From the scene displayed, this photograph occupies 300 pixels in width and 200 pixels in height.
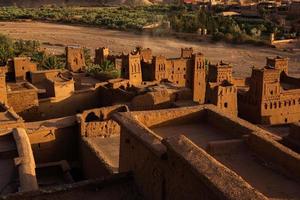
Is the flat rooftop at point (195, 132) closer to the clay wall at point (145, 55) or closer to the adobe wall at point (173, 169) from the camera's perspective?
the adobe wall at point (173, 169)

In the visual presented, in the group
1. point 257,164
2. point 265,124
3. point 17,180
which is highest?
point 257,164

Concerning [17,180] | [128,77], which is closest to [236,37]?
[128,77]

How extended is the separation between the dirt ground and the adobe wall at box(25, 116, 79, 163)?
82.5 feet

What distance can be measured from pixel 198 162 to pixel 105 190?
280 cm

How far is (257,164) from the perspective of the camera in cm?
733

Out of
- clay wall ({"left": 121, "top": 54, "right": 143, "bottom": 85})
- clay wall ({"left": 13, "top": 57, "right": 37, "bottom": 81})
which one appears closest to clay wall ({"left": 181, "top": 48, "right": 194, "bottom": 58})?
clay wall ({"left": 121, "top": 54, "right": 143, "bottom": 85})

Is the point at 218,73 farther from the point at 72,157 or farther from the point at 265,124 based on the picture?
the point at 72,157

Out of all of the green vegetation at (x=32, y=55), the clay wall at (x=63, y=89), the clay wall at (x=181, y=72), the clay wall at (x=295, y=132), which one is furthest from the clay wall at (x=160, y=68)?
the clay wall at (x=295, y=132)

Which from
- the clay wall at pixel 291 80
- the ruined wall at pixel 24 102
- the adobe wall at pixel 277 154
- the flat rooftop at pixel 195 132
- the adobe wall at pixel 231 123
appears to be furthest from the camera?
the clay wall at pixel 291 80

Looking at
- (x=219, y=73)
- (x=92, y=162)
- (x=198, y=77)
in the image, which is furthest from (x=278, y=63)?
(x=92, y=162)

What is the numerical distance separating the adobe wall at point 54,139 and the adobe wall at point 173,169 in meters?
4.02

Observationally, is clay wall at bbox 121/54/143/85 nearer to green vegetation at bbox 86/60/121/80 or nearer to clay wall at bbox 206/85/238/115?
green vegetation at bbox 86/60/121/80

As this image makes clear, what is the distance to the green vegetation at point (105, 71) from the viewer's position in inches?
861

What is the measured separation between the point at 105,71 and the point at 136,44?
93.9ft
